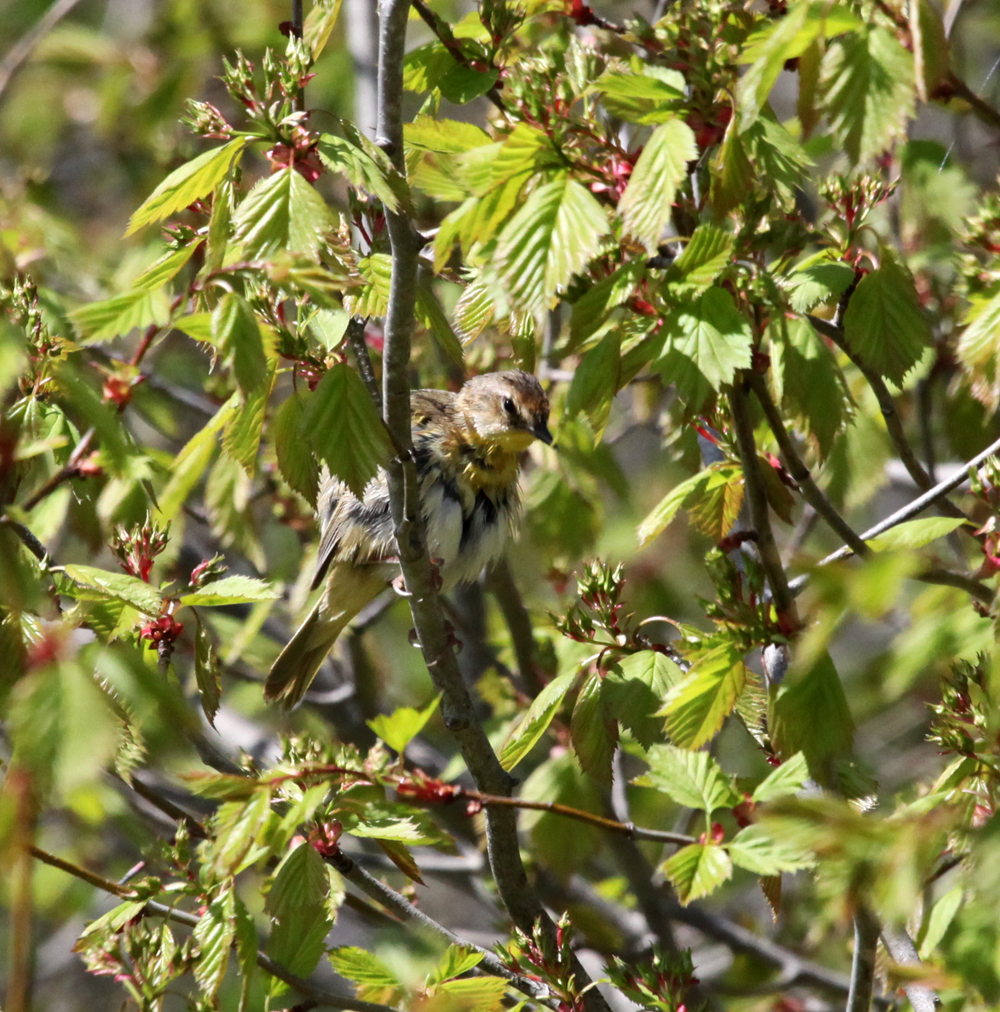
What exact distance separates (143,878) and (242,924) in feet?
1.23

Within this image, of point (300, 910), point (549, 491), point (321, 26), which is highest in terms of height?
Result: point (321, 26)

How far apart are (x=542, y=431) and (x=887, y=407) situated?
2.01 m

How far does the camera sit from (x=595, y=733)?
305cm

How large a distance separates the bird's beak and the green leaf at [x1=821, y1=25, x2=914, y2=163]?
2863mm

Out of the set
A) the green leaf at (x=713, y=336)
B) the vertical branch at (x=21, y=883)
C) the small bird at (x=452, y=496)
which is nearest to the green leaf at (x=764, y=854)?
the green leaf at (x=713, y=336)

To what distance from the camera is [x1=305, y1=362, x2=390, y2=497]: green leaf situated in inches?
99.0

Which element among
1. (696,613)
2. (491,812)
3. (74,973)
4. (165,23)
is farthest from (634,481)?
(491,812)

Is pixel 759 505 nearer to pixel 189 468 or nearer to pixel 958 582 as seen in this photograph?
pixel 958 582

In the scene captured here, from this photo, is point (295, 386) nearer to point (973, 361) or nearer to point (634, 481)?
point (973, 361)

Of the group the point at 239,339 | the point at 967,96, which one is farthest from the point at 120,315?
the point at 967,96

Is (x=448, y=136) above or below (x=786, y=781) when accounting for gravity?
above

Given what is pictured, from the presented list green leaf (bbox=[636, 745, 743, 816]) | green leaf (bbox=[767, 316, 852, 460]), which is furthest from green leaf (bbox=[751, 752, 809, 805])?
green leaf (bbox=[767, 316, 852, 460])

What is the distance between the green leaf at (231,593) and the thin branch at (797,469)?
1259 millimetres

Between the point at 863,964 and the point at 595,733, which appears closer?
the point at 863,964
